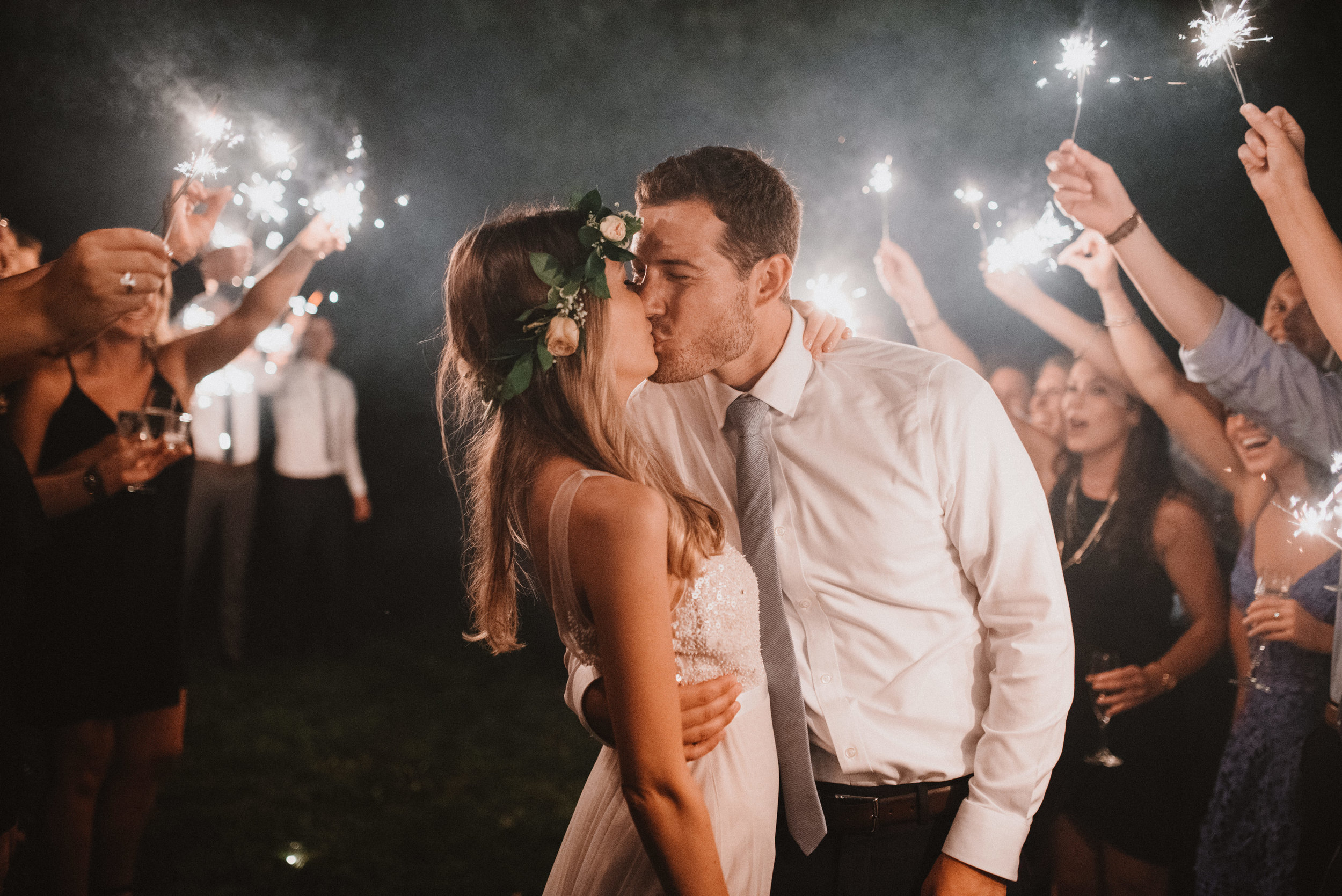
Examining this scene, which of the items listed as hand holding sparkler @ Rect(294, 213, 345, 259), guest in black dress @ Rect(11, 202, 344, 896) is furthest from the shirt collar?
hand holding sparkler @ Rect(294, 213, 345, 259)

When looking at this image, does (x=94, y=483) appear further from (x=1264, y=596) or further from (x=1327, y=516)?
(x=1327, y=516)

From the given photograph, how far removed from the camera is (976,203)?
2.96 m

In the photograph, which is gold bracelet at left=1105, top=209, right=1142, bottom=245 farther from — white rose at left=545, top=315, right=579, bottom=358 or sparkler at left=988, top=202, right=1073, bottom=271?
white rose at left=545, top=315, right=579, bottom=358

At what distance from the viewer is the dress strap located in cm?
114

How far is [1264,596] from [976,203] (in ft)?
5.40

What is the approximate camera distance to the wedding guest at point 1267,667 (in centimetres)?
217

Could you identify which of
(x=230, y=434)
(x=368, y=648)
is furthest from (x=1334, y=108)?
(x=368, y=648)

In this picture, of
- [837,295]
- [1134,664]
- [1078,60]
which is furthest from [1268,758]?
[1078,60]

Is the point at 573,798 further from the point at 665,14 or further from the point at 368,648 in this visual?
the point at 665,14

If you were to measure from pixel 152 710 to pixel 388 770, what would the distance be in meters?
1.52

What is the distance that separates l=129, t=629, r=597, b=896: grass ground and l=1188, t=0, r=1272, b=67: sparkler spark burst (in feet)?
12.1

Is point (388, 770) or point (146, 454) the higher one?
point (146, 454)

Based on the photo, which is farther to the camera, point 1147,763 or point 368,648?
point 368,648

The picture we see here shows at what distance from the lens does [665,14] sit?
3.70 m
